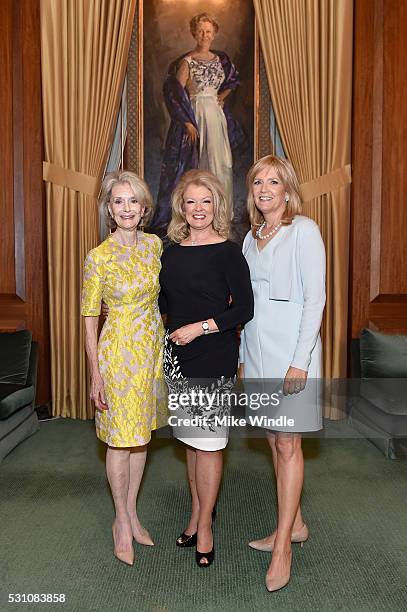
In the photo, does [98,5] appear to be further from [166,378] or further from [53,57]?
[166,378]

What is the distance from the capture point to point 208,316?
2.45m

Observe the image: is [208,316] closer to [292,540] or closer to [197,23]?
[292,540]

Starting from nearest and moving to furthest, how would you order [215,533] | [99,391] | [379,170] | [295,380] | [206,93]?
[295,380] < [99,391] < [215,533] < [379,170] < [206,93]

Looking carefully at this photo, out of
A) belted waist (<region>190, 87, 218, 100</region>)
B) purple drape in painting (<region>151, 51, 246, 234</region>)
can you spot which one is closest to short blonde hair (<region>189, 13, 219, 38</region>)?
purple drape in painting (<region>151, 51, 246, 234</region>)

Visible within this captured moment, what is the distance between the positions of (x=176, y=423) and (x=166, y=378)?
0.21m

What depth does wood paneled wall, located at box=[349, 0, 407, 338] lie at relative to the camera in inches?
189

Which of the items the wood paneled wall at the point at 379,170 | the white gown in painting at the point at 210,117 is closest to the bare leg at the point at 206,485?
the wood paneled wall at the point at 379,170

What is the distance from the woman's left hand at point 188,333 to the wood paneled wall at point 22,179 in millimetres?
2921

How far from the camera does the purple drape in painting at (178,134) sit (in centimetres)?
502

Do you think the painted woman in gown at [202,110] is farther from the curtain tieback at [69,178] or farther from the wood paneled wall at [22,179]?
the wood paneled wall at [22,179]

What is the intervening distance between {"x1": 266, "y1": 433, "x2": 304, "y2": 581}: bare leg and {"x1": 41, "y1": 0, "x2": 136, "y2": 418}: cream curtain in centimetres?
288

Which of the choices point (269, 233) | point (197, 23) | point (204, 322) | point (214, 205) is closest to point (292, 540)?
point (204, 322)

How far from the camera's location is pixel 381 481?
11.8 feet

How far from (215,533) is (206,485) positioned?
546 mm
